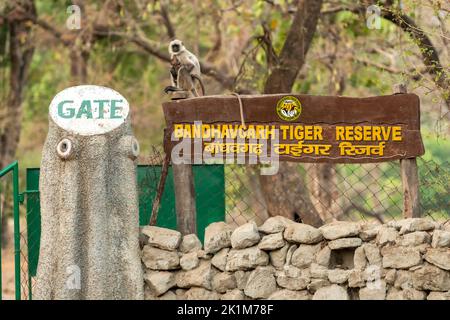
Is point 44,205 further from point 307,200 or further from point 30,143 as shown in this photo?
point 30,143

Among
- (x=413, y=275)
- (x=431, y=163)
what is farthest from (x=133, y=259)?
(x=431, y=163)

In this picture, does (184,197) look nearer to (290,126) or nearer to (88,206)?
(88,206)

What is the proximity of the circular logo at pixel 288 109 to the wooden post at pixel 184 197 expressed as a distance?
0.81m

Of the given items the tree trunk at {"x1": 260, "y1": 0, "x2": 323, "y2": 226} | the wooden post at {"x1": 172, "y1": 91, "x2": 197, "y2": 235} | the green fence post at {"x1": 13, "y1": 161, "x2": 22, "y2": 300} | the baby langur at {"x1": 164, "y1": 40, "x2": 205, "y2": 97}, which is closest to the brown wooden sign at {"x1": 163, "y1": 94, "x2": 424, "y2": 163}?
the wooden post at {"x1": 172, "y1": 91, "x2": 197, "y2": 235}

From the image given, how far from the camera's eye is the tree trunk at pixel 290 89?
10039 millimetres

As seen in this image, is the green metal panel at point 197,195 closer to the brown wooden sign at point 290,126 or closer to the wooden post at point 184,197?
the wooden post at point 184,197

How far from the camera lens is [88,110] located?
6.75 meters

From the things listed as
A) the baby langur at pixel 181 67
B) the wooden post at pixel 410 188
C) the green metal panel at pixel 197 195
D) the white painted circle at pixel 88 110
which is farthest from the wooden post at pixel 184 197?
the wooden post at pixel 410 188

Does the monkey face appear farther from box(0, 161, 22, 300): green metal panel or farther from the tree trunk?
the tree trunk

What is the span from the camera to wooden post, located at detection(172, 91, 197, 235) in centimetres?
721

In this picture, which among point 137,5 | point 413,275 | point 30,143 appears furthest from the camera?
point 30,143

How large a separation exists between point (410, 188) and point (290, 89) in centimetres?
372

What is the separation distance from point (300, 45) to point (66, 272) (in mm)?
5068

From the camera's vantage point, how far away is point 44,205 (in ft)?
22.0
